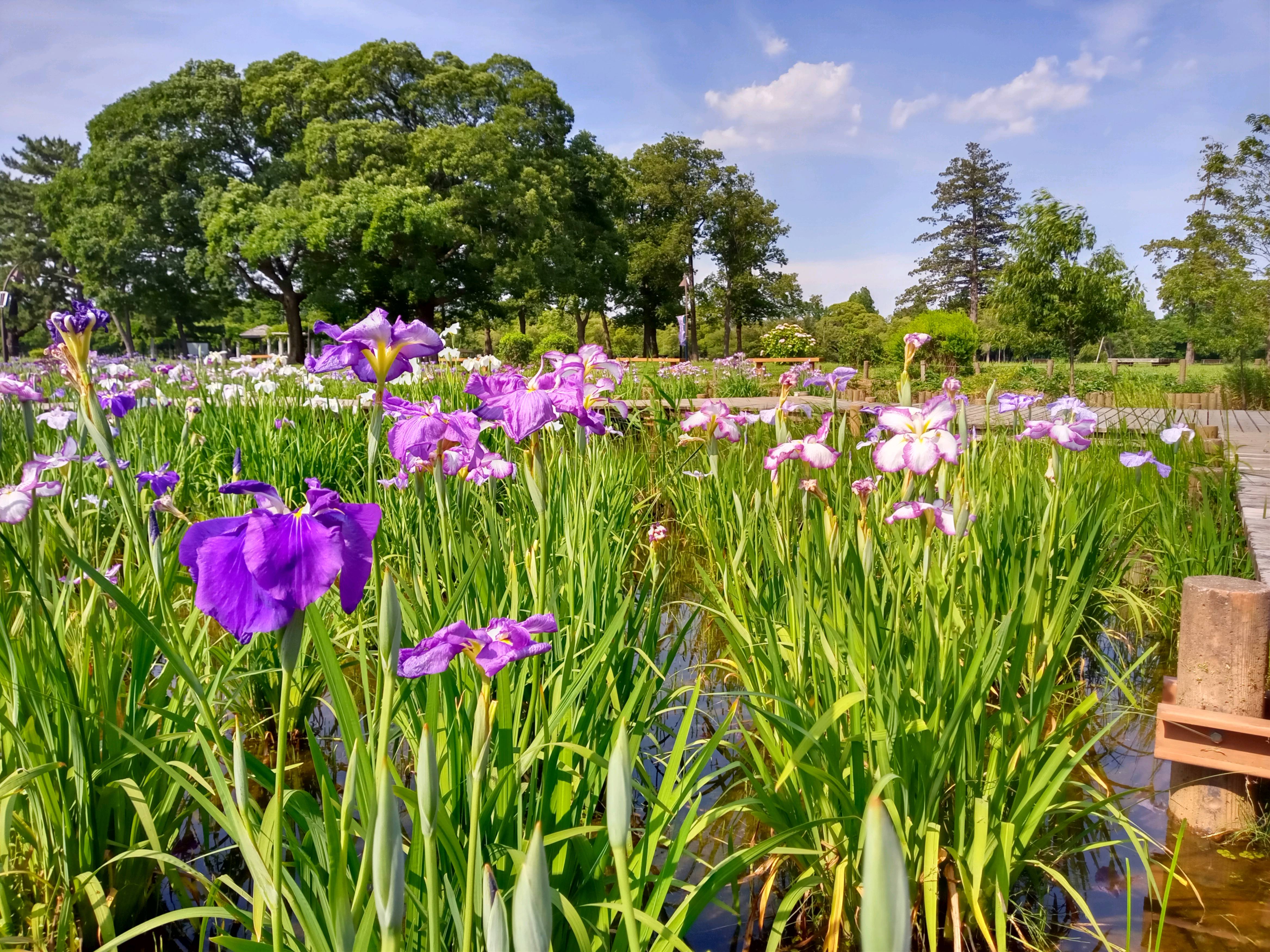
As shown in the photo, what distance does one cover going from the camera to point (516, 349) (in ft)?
79.5

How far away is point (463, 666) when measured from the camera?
1608 millimetres

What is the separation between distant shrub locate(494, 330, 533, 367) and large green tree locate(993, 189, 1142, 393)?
12.7 m

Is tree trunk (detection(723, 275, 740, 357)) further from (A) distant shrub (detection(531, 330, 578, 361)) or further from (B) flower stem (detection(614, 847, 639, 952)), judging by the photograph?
(B) flower stem (detection(614, 847, 639, 952))

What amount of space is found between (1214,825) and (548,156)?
1055 inches

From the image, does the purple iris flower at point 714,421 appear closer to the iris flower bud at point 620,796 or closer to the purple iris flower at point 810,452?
the purple iris flower at point 810,452

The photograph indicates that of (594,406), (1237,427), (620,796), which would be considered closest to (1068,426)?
(594,406)

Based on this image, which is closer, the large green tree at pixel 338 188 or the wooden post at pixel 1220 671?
the wooden post at pixel 1220 671

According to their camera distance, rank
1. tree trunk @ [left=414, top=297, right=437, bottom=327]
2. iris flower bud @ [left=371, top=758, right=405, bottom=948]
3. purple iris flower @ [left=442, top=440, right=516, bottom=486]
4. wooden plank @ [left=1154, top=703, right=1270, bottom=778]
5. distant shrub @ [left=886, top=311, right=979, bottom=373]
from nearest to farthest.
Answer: iris flower bud @ [left=371, top=758, right=405, bottom=948] < purple iris flower @ [left=442, top=440, right=516, bottom=486] < wooden plank @ [left=1154, top=703, right=1270, bottom=778] < distant shrub @ [left=886, top=311, right=979, bottom=373] < tree trunk @ [left=414, top=297, right=437, bottom=327]

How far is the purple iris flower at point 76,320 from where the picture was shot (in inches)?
59.0

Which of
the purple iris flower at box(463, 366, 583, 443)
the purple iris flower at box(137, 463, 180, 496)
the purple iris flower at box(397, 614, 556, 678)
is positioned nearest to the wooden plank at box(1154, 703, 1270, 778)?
the purple iris flower at box(463, 366, 583, 443)

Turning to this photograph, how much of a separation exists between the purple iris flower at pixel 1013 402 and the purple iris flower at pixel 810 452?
0.86m

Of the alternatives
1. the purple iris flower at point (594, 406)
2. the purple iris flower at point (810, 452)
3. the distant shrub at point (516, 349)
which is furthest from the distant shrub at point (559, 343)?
the purple iris flower at point (594, 406)

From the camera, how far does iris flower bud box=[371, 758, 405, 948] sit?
69cm

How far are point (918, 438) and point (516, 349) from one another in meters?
23.0
